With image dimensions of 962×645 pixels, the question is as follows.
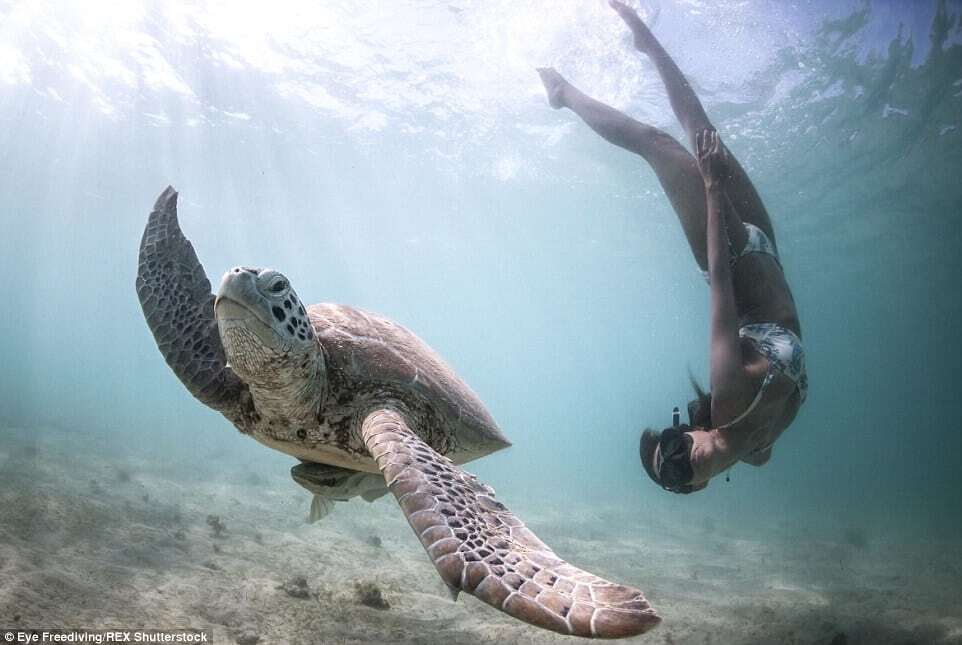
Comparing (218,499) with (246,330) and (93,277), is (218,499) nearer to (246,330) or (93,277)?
(246,330)

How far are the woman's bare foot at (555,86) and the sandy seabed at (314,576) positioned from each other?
6.53 m

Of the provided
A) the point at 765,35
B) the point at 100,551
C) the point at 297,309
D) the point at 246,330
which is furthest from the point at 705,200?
the point at 765,35

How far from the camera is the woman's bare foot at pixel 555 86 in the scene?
6.59 m

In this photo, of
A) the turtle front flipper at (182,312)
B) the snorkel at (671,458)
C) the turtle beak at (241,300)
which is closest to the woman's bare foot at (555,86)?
the snorkel at (671,458)

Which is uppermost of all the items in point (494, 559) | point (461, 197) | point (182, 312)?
point (461, 197)

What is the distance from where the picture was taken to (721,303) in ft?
13.0

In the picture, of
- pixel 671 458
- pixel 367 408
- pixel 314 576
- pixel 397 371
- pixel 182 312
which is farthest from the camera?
pixel 314 576

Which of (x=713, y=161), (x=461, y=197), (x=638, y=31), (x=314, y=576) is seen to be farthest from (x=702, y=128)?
(x=461, y=197)

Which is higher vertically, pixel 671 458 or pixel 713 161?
pixel 713 161

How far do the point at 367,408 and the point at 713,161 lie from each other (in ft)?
11.4

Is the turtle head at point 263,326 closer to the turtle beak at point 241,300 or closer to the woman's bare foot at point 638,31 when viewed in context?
the turtle beak at point 241,300

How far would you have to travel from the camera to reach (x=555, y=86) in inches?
264

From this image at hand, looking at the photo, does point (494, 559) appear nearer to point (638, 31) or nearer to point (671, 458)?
point (671, 458)

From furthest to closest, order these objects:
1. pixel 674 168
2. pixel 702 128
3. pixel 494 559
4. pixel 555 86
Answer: pixel 555 86
pixel 674 168
pixel 702 128
pixel 494 559
